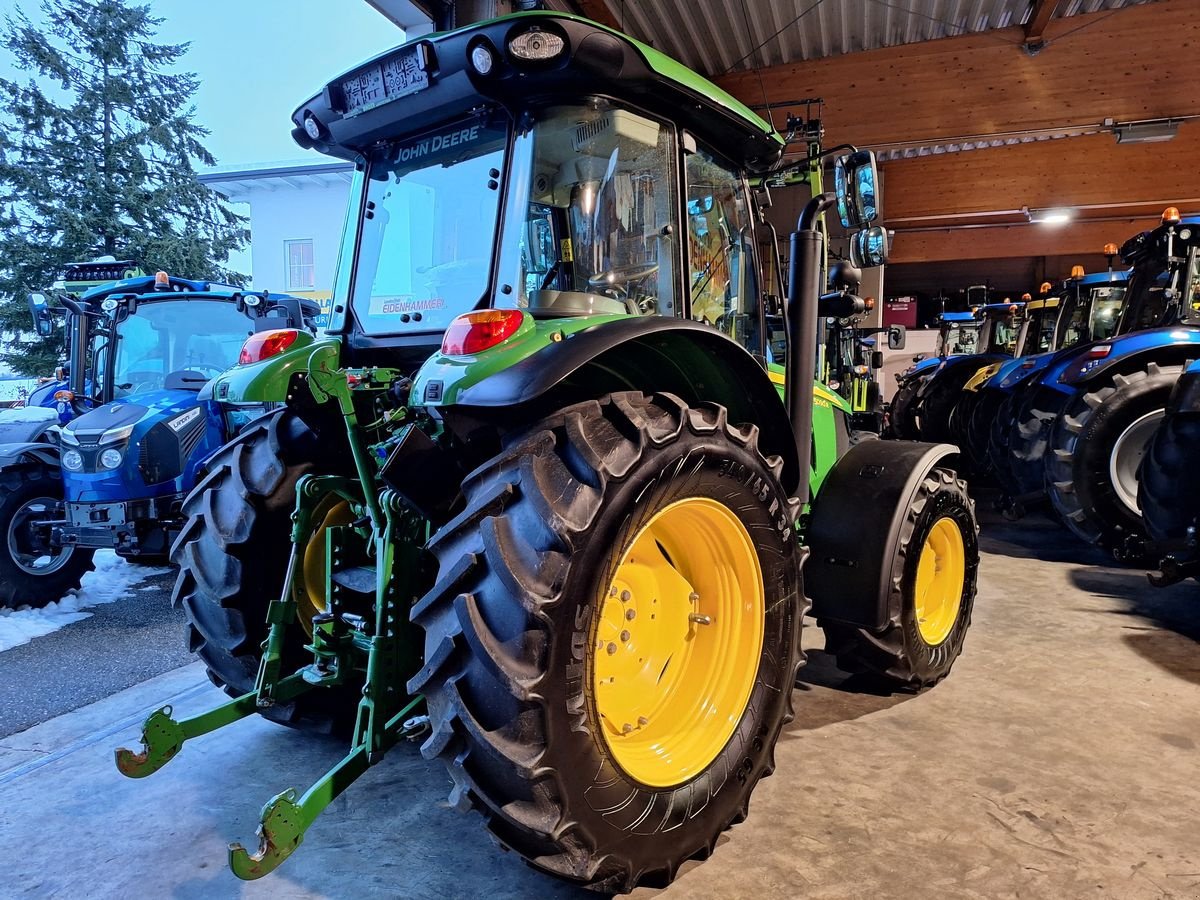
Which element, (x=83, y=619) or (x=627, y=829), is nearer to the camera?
(x=627, y=829)

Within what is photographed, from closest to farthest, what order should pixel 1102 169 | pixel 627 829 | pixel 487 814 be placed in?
pixel 487 814, pixel 627 829, pixel 1102 169

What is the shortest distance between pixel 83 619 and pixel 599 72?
4.68 m

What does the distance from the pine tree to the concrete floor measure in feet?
42.3

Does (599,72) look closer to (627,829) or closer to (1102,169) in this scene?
(627,829)

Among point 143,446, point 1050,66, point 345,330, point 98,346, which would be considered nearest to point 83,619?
point 143,446

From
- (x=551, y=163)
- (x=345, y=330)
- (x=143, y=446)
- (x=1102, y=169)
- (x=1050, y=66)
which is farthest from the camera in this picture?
(x=1102, y=169)

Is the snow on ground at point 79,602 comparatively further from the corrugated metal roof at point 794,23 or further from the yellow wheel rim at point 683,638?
the corrugated metal roof at point 794,23

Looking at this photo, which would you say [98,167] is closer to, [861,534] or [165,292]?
[165,292]

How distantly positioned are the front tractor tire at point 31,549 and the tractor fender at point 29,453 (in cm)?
4

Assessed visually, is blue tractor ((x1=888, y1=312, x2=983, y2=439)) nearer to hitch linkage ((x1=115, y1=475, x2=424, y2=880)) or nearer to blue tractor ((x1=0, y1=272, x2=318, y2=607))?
blue tractor ((x1=0, y1=272, x2=318, y2=607))

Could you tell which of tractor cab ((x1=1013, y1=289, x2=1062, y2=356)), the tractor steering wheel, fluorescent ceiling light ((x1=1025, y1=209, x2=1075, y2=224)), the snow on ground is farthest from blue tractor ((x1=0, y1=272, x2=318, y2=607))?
fluorescent ceiling light ((x1=1025, y1=209, x2=1075, y2=224))

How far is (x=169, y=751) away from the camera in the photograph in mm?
2090

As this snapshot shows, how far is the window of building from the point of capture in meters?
19.9

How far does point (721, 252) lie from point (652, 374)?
766 millimetres
